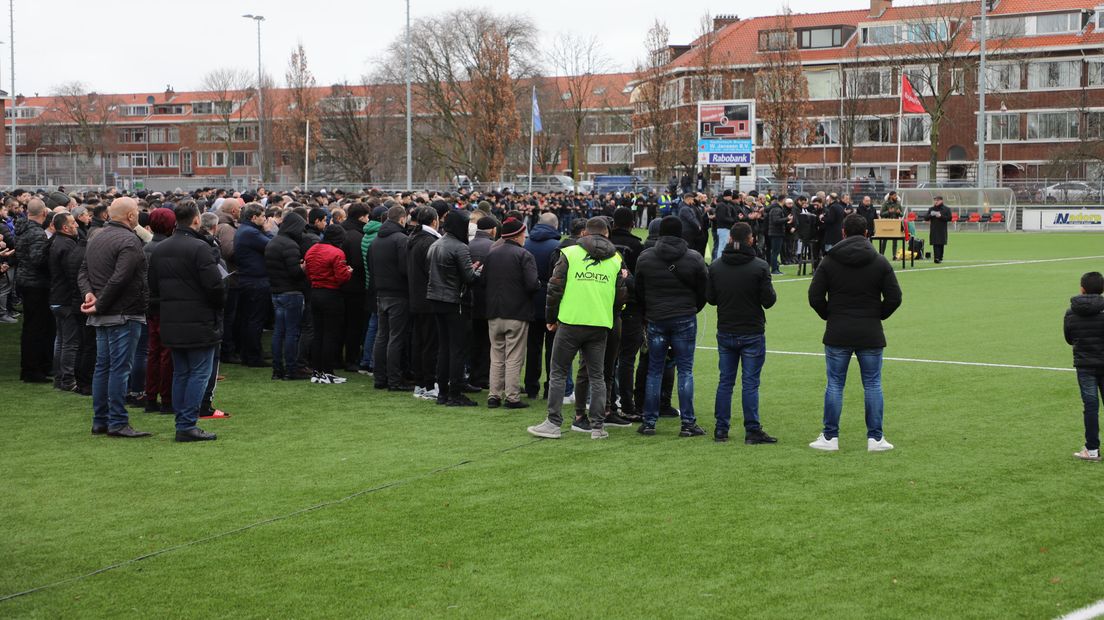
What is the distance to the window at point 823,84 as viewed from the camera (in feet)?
255

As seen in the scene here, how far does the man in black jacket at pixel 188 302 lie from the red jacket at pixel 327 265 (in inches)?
119

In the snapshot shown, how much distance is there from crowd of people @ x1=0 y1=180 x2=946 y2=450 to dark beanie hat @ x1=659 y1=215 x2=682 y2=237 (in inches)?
0.8

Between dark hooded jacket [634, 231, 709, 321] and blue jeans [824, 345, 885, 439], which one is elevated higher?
dark hooded jacket [634, 231, 709, 321]

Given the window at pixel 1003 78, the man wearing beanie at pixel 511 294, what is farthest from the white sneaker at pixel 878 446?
the window at pixel 1003 78

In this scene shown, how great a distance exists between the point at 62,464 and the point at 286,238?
4.43 m

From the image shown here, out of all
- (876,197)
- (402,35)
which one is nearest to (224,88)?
(402,35)

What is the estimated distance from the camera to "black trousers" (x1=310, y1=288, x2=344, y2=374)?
44.1 feet

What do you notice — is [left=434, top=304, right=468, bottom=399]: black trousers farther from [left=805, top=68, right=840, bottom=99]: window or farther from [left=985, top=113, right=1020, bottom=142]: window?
[left=805, top=68, right=840, bottom=99]: window

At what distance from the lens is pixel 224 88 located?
10900 centimetres

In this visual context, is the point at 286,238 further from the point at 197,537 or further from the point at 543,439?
the point at 197,537

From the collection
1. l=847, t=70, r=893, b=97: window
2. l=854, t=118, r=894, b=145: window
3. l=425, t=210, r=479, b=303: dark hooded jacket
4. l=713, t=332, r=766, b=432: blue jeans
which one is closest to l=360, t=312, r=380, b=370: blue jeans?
l=425, t=210, r=479, b=303: dark hooded jacket

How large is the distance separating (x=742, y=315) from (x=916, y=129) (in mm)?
70479

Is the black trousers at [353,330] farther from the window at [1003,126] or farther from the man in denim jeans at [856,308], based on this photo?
the window at [1003,126]

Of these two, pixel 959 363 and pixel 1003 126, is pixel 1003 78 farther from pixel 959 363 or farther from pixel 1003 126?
pixel 959 363
